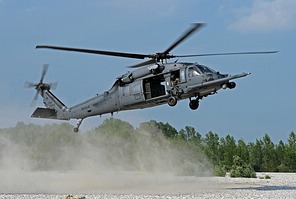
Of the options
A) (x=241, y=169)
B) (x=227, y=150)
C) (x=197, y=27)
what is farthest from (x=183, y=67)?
(x=227, y=150)

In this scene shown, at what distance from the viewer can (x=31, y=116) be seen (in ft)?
97.8

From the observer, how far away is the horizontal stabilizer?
1181 inches

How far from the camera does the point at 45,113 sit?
99.1ft

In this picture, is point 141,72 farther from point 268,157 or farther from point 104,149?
point 268,157

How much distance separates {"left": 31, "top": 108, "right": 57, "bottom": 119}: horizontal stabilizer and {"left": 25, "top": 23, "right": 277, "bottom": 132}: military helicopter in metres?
1.61

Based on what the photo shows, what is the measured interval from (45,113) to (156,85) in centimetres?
698

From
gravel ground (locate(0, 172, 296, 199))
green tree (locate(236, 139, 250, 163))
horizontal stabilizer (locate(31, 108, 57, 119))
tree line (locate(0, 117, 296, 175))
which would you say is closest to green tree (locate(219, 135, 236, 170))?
green tree (locate(236, 139, 250, 163))

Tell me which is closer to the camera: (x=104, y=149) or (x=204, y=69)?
(x=204, y=69)

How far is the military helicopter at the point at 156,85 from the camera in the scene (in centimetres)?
2472

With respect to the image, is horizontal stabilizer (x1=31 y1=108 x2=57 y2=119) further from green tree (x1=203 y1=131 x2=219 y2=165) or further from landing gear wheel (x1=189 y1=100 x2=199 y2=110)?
green tree (x1=203 y1=131 x2=219 y2=165)

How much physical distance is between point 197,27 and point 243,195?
7.98 metres

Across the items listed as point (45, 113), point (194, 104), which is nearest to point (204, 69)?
point (194, 104)

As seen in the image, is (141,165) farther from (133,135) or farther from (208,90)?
(208,90)

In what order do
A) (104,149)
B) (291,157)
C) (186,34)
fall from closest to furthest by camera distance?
(186,34), (104,149), (291,157)
